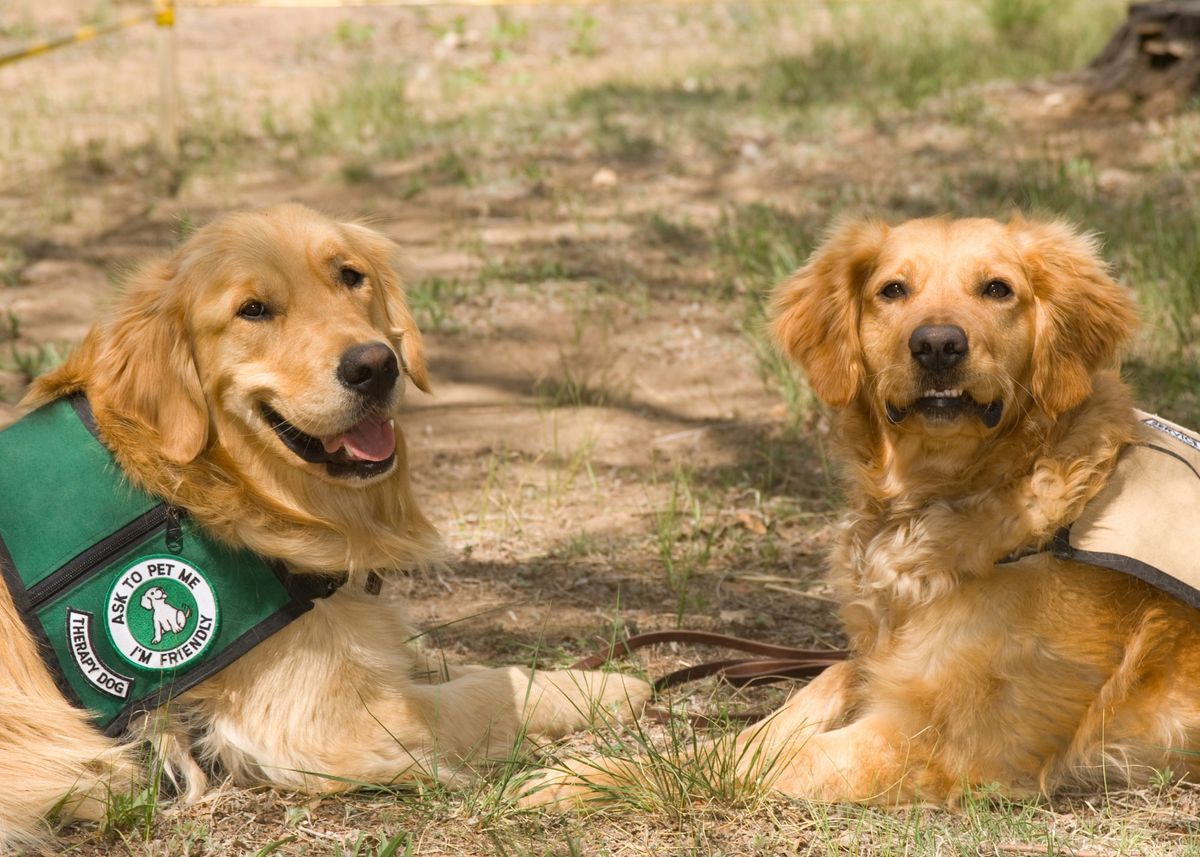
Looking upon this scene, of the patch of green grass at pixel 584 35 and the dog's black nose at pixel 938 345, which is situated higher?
the dog's black nose at pixel 938 345

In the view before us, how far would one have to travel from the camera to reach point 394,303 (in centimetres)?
348

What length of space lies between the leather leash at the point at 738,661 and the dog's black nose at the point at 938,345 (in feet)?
3.19

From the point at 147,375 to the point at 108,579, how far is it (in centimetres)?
47

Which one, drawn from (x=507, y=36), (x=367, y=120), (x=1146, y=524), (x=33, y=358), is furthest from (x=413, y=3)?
(x=1146, y=524)

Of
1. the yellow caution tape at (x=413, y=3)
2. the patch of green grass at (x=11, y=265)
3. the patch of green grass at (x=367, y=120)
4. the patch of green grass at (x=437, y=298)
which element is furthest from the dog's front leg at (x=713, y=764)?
the yellow caution tape at (x=413, y=3)

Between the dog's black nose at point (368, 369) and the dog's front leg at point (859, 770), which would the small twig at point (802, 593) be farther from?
the dog's black nose at point (368, 369)

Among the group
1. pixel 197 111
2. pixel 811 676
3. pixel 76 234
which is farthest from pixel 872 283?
pixel 197 111

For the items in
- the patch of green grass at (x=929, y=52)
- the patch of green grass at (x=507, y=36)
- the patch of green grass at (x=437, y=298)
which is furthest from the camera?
the patch of green grass at (x=507, y=36)

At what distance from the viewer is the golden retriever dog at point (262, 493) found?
2.92m

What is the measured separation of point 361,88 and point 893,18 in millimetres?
5034

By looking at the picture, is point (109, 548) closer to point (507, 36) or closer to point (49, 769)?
point (49, 769)

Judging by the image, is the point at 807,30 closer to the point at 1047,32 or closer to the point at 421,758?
the point at 1047,32

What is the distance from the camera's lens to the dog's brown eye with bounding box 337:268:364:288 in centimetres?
323

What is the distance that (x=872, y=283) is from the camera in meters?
3.37
